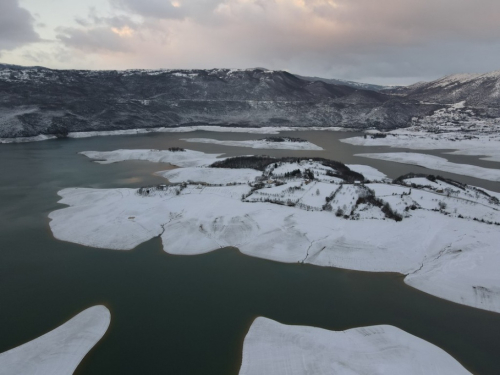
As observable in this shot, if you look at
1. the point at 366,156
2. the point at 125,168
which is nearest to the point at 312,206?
the point at 125,168

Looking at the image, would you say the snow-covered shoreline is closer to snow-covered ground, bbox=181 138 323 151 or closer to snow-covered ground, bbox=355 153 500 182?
snow-covered ground, bbox=181 138 323 151

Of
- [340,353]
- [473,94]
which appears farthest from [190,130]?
[473,94]

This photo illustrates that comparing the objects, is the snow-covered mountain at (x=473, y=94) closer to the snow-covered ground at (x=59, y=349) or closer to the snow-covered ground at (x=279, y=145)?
the snow-covered ground at (x=279, y=145)

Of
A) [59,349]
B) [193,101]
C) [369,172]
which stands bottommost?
[59,349]

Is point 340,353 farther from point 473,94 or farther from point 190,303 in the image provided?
point 473,94

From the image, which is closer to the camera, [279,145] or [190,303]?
[190,303]

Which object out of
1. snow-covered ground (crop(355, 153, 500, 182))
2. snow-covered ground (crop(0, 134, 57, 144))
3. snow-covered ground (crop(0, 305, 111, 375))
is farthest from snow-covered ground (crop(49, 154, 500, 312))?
snow-covered ground (crop(0, 134, 57, 144))

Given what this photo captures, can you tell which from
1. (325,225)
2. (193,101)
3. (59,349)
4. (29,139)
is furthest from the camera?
(193,101)
